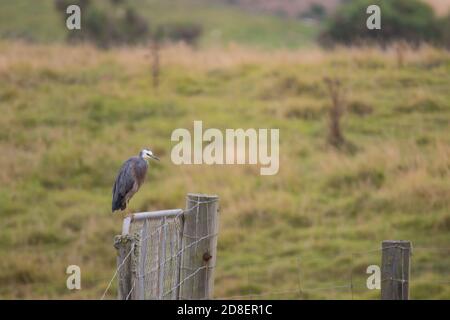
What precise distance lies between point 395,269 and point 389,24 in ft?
78.3

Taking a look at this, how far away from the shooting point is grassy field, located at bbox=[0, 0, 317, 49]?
35500mm

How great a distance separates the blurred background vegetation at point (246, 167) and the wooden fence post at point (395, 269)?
392 centimetres

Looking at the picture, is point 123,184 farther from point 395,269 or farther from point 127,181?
point 395,269

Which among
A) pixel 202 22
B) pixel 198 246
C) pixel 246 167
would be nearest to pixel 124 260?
pixel 198 246

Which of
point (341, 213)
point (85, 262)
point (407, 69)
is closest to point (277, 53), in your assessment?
point (407, 69)

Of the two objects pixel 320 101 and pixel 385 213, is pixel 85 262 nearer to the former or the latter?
pixel 385 213

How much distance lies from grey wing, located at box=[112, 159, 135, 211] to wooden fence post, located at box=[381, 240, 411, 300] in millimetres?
3120

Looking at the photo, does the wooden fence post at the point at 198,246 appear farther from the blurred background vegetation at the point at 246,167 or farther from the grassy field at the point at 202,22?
the grassy field at the point at 202,22

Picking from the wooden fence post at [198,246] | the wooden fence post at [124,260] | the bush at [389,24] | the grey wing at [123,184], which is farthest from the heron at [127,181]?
the bush at [389,24]

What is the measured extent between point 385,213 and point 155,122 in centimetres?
575

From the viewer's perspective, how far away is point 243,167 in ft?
59.1

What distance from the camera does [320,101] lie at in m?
21.0

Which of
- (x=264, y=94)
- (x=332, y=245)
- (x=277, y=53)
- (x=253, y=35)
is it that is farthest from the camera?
(x=253, y=35)

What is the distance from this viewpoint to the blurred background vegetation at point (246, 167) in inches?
592
